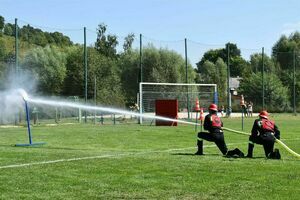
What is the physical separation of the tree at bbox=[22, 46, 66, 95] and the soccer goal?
13673 millimetres

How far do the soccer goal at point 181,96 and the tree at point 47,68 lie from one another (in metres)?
13.7

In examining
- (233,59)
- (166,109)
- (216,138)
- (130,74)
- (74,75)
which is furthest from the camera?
(233,59)

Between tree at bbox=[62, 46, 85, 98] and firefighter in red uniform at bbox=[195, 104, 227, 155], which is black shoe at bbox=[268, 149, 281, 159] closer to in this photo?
firefighter in red uniform at bbox=[195, 104, 227, 155]

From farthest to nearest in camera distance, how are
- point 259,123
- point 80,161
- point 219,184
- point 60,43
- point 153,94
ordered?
1. point 60,43
2. point 153,94
3. point 259,123
4. point 80,161
5. point 219,184

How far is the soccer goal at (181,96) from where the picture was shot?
4635 centimetres

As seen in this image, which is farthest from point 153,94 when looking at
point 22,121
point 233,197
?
point 233,197

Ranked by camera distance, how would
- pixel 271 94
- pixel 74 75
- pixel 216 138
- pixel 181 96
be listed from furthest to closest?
pixel 271 94 < pixel 74 75 < pixel 181 96 < pixel 216 138

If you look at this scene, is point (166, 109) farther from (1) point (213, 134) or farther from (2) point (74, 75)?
(2) point (74, 75)

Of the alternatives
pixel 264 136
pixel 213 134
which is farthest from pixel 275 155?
pixel 213 134

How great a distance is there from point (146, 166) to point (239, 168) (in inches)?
84.4

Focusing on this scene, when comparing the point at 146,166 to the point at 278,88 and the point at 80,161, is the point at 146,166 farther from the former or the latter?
the point at 278,88

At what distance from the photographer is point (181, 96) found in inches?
1996

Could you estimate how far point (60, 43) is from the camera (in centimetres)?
9075

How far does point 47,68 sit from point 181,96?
23.9 meters
